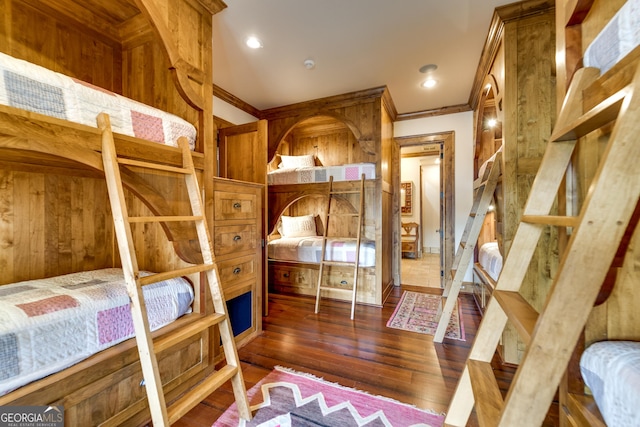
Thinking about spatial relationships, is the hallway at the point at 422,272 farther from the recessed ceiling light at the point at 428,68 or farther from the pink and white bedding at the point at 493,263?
the recessed ceiling light at the point at 428,68

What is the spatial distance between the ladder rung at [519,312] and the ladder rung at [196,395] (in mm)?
1264

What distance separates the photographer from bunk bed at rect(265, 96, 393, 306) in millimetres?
3160

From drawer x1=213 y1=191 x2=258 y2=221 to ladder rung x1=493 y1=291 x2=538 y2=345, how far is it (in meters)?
1.77

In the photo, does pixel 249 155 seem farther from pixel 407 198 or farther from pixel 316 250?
pixel 407 198

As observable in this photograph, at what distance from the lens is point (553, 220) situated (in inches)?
30.7

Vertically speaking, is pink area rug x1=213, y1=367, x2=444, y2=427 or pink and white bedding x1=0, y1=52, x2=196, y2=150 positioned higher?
pink and white bedding x1=0, y1=52, x2=196, y2=150

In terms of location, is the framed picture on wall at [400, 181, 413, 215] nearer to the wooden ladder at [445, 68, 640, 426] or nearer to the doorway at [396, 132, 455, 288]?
the doorway at [396, 132, 455, 288]

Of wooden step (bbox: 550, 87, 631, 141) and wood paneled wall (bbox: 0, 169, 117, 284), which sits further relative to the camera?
wood paneled wall (bbox: 0, 169, 117, 284)

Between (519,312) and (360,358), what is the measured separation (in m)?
1.47

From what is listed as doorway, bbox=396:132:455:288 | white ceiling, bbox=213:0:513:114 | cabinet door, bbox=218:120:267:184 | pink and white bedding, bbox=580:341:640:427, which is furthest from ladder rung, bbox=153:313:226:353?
doorway, bbox=396:132:455:288

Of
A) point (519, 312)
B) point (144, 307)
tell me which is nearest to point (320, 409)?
point (144, 307)

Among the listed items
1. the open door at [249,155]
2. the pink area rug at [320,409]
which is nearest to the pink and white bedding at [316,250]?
the open door at [249,155]

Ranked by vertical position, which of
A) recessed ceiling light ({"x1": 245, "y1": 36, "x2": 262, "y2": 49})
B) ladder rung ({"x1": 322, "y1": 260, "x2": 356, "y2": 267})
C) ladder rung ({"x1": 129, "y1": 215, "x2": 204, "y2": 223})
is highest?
recessed ceiling light ({"x1": 245, "y1": 36, "x2": 262, "y2": 49})

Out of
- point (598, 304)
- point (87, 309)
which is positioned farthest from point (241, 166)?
point (598, 304)
